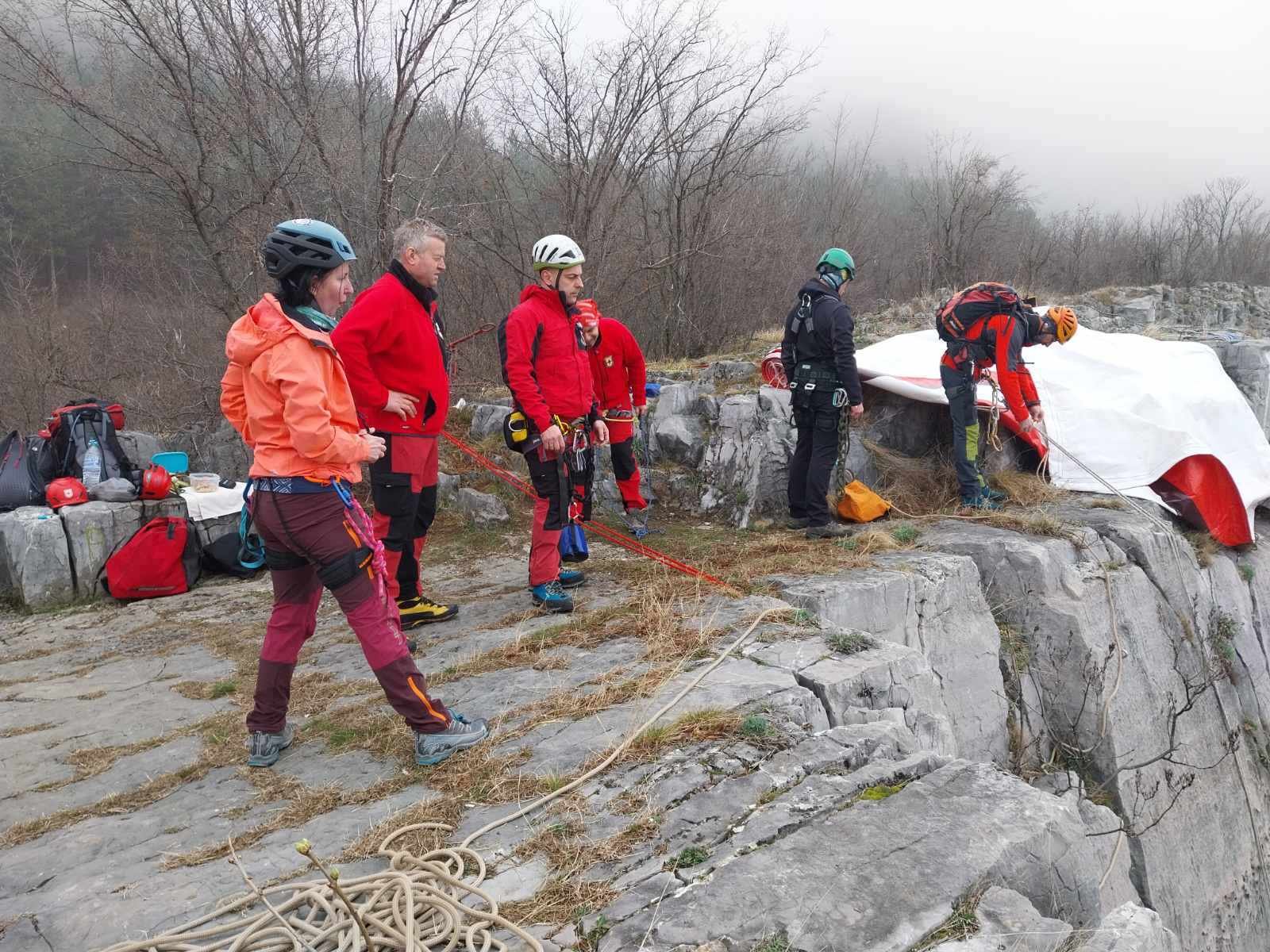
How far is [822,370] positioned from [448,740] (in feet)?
13.8

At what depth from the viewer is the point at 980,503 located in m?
6.83

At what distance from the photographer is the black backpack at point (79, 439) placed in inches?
271

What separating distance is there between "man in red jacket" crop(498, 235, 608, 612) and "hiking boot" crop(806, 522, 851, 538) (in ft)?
7.04

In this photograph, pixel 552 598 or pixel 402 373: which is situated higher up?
pixel 402 373

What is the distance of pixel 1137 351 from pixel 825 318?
4025 millimetres

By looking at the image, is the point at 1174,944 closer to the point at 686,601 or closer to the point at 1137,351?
the point at 686,601

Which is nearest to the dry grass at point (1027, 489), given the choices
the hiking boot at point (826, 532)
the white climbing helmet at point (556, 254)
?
the hiking boot at point (826, 532)

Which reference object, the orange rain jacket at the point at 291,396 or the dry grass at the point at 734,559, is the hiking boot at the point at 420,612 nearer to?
the dry grass at the point at 734,559

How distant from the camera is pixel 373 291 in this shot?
429cm

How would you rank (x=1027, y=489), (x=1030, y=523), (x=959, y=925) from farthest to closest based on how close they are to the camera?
(x=1027, y=489), (x=1030, y=523), (x=959, y=925)

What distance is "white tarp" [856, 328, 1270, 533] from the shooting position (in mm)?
7188

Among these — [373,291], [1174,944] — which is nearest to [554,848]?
[1174,944]

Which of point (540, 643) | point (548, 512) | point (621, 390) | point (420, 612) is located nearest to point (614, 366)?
point (621, 390)

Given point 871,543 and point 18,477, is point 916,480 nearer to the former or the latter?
point 871,543
